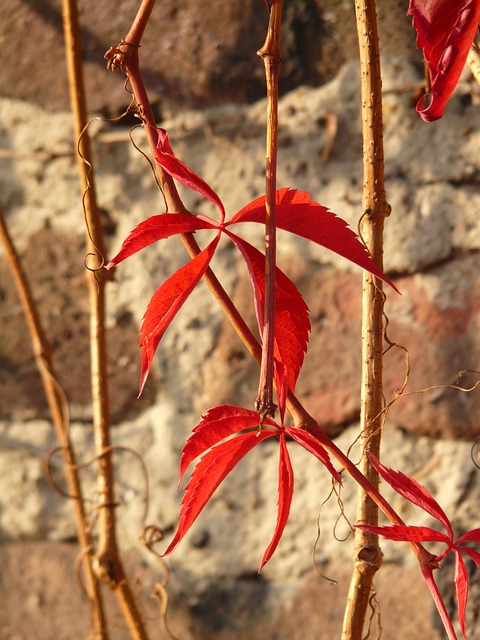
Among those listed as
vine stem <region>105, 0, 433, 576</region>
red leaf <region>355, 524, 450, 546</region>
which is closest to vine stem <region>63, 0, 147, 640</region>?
vine stem <region>105, 0, 433, 576</region>

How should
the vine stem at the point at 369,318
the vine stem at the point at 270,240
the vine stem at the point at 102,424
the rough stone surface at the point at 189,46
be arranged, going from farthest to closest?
the rough stone surface at the point at 189,46 → the vine stem at the point at 102,424 → the vine stem at the point at 369,318 → the vine stem at the point at 270,240

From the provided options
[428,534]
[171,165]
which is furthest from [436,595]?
[171,165]

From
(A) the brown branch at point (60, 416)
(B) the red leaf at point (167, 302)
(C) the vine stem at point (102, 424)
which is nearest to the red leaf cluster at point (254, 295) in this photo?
(B) the red leaf at point (167, 302)

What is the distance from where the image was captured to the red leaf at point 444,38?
1.13ft

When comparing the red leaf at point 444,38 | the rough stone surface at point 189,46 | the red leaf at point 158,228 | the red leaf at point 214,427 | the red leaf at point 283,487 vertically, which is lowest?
the red leaf at point 283,487

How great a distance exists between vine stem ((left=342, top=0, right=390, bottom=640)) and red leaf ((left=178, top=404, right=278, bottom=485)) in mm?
83

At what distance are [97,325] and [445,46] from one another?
38cm

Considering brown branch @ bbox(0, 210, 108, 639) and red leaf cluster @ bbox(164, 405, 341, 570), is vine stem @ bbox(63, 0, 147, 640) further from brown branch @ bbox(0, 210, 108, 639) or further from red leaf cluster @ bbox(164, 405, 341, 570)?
red leaf cluster @ bbox(164, 405, 341, 570)

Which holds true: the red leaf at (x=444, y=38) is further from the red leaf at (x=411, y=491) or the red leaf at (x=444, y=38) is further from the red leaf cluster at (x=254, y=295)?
the red leaf at (x=411, y=491)

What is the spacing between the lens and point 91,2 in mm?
799

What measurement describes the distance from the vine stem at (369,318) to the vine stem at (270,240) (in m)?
0.08

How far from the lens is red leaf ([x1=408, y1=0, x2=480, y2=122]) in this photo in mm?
344

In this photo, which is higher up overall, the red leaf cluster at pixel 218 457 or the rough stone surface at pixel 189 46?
the rough stone surface at pixel 189 46

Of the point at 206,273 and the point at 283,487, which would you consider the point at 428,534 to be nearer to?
the point at 283,487
